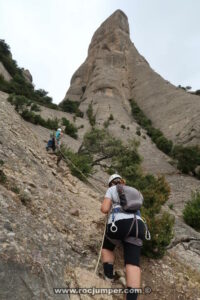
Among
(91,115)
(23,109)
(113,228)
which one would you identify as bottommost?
(113,228)

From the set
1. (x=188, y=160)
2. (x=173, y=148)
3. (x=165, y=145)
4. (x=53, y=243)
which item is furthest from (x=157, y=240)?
(x=165, y=145)

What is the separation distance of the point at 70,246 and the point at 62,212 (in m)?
1.41

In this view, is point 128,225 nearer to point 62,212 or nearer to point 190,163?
point 62,212

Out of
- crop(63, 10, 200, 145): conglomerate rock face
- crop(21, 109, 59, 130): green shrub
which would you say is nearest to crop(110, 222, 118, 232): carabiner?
crop(21, 109, 59, 130): green shrub

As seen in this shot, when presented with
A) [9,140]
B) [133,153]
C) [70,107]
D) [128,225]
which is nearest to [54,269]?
[128,225]

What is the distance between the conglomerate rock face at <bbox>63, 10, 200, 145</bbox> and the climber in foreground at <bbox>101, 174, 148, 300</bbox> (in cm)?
3158

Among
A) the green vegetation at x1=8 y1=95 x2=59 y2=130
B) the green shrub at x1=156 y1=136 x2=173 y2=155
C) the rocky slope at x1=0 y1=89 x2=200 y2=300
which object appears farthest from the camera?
the green shrub at x1=156 y1=136 x2=173 y2=155

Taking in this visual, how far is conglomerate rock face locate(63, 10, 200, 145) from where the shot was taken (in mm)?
43469

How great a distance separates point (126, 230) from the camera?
449 cm

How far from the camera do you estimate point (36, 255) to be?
169 inches

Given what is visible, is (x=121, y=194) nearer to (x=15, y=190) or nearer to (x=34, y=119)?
(x=15, y=190)

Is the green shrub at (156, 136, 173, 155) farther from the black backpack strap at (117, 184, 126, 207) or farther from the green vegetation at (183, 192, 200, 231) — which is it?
the black backpack strap at (117, 184, 126, 207)

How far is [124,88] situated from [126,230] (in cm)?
6044

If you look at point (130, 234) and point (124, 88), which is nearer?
point (130, 234)
